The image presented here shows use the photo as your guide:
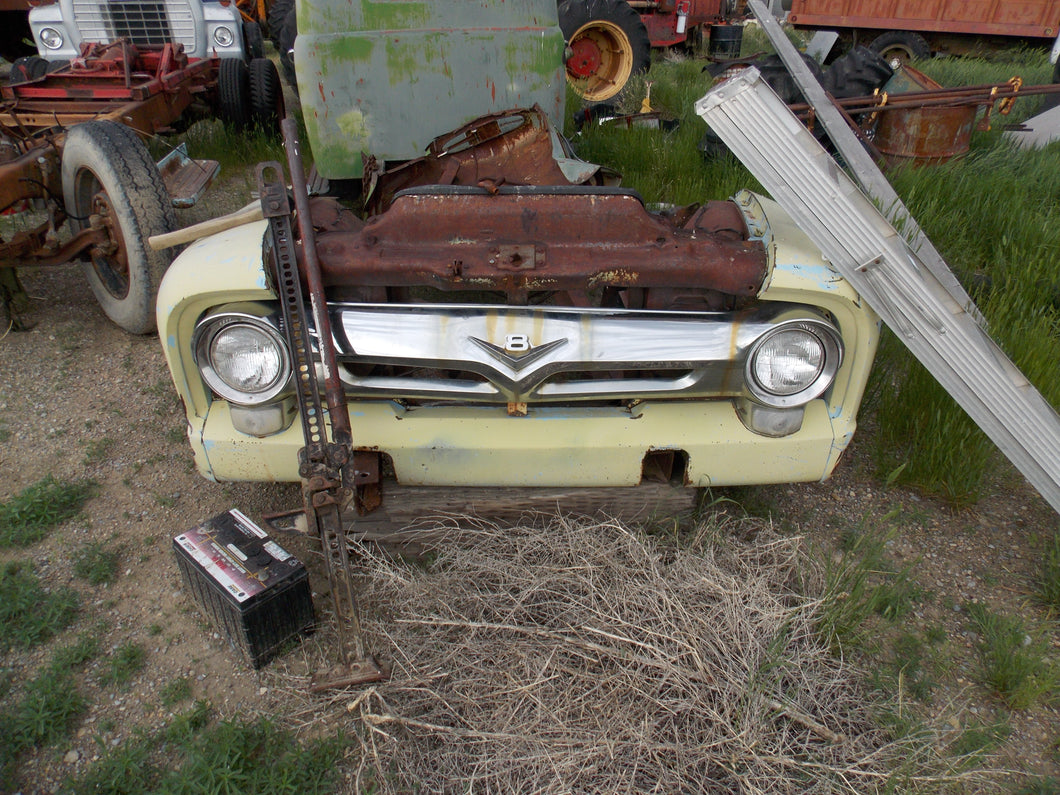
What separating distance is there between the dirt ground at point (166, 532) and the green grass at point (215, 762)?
0.22 ft

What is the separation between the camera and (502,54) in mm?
2854

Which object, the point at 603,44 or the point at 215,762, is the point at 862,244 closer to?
the point at 215,762

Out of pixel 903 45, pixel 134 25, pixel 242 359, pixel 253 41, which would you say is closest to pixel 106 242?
pixel 242 359

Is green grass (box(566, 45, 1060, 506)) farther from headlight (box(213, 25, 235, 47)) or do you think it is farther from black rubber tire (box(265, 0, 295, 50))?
black rubber tire (box(265, 0, 295, 50))

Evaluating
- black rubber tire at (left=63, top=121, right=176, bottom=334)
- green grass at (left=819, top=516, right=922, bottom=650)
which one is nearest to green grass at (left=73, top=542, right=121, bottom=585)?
black rubber tire at (left=63, top=121, right=176, bottom=334)

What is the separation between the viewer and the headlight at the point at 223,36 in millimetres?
6176

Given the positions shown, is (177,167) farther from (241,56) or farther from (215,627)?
(241,56)

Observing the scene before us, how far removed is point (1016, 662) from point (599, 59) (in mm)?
8407

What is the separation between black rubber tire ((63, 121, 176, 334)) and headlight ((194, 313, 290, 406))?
5.47 feet

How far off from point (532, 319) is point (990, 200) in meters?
3.59

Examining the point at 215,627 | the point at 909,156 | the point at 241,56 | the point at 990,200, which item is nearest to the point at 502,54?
the point at 215,627

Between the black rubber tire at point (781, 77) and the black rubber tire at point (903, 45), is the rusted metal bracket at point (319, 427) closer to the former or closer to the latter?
the black rubber tire at point (781, 77)

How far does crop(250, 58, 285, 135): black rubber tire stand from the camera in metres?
5.83

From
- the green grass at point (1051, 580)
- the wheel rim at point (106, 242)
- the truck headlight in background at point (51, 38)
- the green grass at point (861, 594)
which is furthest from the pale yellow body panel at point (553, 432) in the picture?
the truck headlight in background at point (51, 38)
